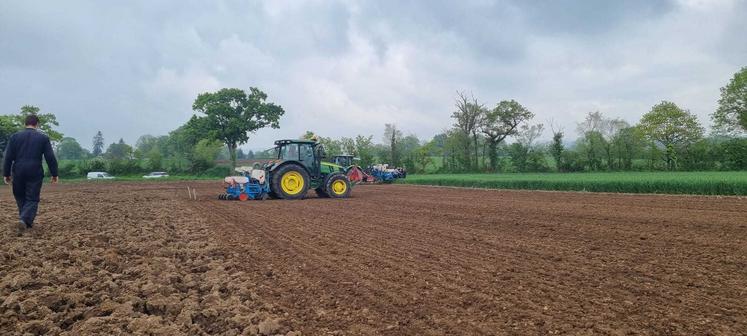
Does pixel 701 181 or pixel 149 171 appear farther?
pixel 149 171

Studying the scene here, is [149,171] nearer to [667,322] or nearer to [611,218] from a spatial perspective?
[611,218]

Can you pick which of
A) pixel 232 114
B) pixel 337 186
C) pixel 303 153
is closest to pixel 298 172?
pixel 303 153

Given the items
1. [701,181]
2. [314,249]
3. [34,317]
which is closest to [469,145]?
[701,181]

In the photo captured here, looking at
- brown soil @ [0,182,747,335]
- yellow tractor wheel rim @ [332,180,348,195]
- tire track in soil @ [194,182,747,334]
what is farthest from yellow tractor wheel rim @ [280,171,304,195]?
brown soil @ [0,182,747,335]

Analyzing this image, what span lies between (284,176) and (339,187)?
88.5 inches

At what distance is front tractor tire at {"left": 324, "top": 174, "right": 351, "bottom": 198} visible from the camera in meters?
16.4

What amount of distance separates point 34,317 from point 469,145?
4921cm

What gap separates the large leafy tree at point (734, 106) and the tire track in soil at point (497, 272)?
38.4m

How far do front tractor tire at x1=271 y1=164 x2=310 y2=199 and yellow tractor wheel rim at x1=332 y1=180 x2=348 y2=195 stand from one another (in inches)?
52.1

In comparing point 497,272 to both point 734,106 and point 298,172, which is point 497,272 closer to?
point 298,172

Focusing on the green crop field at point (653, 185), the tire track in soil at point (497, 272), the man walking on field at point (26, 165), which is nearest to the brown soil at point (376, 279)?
the tire track in soil at point (497, 272)

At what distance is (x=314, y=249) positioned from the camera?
6258 mm

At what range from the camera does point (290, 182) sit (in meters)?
15.4

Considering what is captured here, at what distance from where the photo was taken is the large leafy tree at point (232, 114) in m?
47.7
